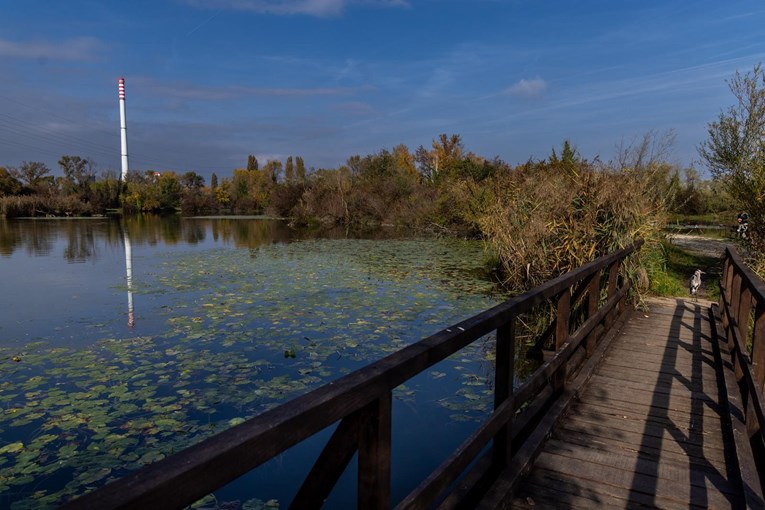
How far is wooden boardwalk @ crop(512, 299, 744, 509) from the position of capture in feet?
9.52

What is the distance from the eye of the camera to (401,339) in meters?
7.70

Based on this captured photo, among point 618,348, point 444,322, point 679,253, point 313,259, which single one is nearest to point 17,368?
point 444,322

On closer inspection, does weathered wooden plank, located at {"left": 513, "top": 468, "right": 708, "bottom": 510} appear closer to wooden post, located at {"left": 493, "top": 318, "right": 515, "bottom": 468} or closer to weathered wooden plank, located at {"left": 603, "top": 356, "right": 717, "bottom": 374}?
wooden post, located at {"left": 493, "top": 318, "right": 515, "bottom": 468}

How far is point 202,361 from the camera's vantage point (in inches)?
265

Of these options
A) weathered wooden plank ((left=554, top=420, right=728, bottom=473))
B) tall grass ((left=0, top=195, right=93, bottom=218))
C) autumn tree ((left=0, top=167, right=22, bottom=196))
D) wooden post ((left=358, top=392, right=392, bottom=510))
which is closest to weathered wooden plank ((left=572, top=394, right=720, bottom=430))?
weathered wooden plank ((left=554, top=420, right=728, bottom=473))

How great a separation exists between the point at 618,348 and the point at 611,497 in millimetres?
3403

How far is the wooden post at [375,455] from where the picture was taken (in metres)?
1.70

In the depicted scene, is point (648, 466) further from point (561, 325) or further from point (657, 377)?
point (657, 377)

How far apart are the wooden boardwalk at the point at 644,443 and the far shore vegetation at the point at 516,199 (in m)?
3.33

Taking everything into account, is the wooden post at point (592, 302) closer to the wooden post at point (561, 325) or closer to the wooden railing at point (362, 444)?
the wooden post at point (561, 325)

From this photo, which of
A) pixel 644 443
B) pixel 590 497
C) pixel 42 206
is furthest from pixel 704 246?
pixel 42 206

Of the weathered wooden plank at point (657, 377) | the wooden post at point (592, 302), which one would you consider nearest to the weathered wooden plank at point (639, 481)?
the weathered wooden plank at point (657, 377)

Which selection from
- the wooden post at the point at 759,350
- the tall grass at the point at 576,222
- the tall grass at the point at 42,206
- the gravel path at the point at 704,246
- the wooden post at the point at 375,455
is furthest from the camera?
the tall grass at the point at 42,206

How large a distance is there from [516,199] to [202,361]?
7.29 metres
